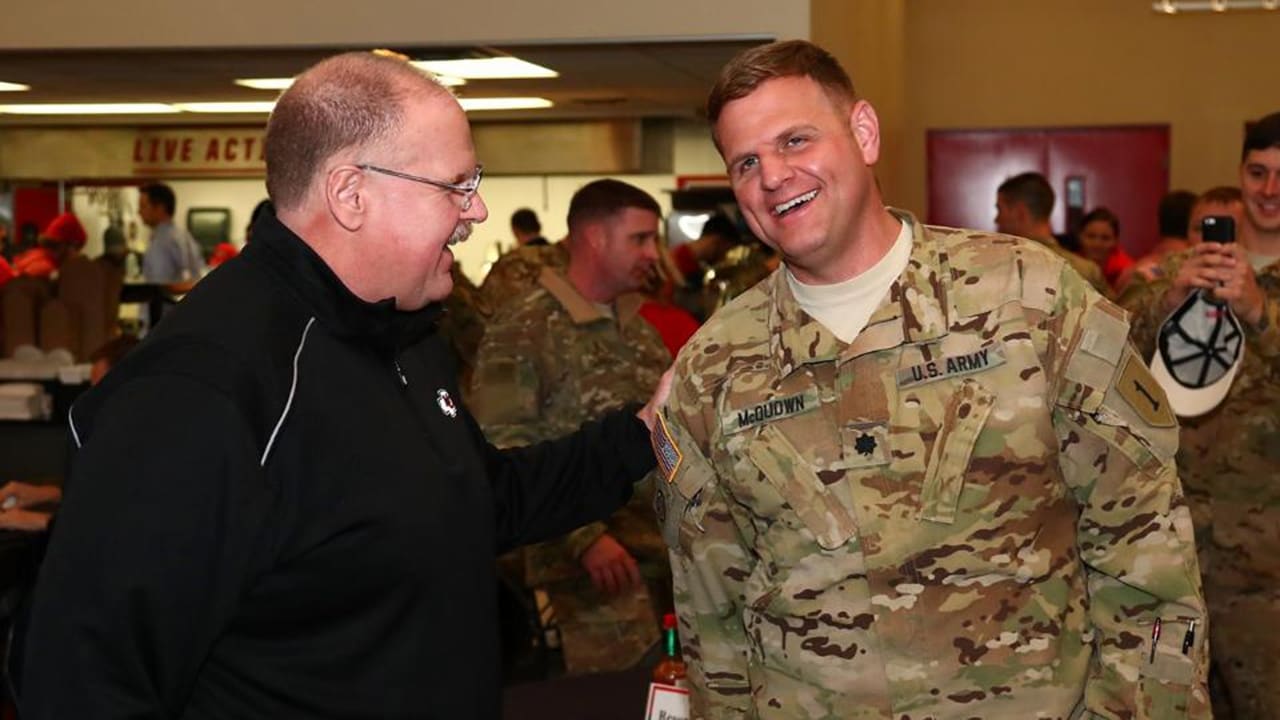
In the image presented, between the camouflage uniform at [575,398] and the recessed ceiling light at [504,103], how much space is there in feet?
8.66

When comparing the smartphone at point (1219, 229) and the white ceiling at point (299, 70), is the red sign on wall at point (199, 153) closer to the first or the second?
the white ceiling at point (299, 70)

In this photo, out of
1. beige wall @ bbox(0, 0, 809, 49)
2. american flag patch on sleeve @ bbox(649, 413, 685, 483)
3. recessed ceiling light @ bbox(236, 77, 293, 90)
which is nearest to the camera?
american flag patch on sleeve @ bbox(649, 413, 685, 483)

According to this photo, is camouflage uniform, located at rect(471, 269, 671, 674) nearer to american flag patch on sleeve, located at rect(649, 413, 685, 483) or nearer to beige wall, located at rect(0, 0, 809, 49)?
beige wall, located at rect(0, 0, 809, 49)

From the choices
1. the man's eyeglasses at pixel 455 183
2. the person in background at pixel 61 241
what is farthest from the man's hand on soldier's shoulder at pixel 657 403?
the person in background at pixel 61 241

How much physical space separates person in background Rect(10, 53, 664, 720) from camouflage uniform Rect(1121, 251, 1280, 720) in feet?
8.06

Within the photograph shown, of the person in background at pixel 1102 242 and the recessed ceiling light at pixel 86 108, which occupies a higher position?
the recessed ceiling light at pixel 86 108

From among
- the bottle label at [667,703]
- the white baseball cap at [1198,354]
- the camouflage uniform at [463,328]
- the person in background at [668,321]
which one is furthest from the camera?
the camouflage uniform at [463,328]

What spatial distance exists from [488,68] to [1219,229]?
10.3 feet

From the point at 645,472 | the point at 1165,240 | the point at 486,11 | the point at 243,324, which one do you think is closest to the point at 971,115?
the point at 1165,240

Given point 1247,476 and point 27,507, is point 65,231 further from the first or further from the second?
point 1247,476

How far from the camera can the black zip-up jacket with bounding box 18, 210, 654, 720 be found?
5.86 ft

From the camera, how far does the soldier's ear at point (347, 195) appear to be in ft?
6.81

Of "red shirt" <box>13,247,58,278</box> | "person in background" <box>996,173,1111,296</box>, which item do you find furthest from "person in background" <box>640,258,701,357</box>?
"red shirt" <box>13,247,58,278</box>

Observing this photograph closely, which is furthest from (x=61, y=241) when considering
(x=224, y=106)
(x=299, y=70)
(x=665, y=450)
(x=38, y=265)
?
(x=665, y=450)
